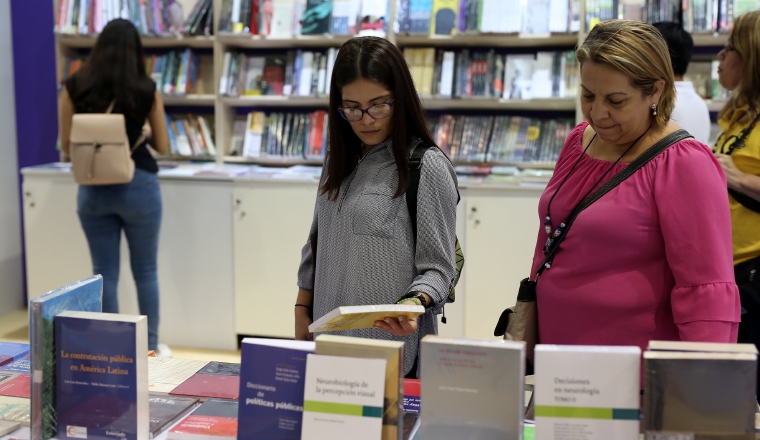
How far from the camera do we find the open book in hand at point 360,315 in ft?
4.83

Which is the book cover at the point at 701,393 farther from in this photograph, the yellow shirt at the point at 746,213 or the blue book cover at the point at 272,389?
the yellow shirt at the point at 746,213

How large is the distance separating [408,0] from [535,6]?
69cm

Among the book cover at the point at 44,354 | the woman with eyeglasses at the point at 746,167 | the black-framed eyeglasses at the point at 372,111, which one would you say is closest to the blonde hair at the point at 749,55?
the woman with eyeglasses at the point at 746,167

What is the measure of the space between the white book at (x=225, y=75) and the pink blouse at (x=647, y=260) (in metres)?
3.08

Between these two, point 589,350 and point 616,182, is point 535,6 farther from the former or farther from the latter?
point 589,350

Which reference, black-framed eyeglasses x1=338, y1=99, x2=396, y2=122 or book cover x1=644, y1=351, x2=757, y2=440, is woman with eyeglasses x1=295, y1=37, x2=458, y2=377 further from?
book cover x1=644, y1=351, x2=757, y2=440

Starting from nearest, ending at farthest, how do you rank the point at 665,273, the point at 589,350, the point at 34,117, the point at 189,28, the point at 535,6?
the point at 589,350, the point at 665,273, the point at 535,6, the point at 189,28, the point at 34,117

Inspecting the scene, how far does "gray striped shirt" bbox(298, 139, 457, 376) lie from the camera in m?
1.85

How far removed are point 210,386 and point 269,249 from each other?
8.37 ft

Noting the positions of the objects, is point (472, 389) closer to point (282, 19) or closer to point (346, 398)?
point (346, 398)

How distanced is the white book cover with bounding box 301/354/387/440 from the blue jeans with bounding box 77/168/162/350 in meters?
2.71

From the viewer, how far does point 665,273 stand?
5.29ft

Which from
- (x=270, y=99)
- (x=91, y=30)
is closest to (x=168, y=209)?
(x=270, y=99)

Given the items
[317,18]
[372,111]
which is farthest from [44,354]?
[317,18]
